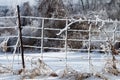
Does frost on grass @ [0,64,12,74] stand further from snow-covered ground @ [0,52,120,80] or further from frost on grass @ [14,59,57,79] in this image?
frost on grass @ [14,59,57,79]

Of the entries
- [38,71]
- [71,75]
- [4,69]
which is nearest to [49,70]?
[38,71]

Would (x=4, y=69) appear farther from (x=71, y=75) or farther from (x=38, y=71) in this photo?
(x=71, y=75)

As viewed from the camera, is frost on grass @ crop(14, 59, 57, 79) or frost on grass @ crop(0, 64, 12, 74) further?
frost on grass @ crop(0, 64, 12, 74)

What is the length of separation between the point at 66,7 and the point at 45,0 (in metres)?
0.80

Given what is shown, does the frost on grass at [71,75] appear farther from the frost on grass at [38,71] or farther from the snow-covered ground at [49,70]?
the frost on grass at [38,71]

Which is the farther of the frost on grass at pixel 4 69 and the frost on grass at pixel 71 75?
the frost on grass at pixel 4 69

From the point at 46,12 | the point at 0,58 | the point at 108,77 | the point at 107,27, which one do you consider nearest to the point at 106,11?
the point at 107,27

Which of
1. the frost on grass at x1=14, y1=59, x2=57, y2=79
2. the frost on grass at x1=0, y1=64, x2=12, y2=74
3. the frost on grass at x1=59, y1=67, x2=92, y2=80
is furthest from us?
the frost on grass at x1=0, y1=64, x2=12, y2=74

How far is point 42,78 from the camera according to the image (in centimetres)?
783

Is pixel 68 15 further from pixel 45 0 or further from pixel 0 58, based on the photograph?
pixel 0 58

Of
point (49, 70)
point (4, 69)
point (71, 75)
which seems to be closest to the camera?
point (71, 75)

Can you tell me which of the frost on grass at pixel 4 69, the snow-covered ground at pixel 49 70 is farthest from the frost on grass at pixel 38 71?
the frost on grass at pixel 4 69

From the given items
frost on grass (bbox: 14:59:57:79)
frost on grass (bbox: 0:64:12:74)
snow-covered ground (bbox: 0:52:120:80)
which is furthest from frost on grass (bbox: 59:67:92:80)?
frost on grass (bbox: 0:64:12:74)

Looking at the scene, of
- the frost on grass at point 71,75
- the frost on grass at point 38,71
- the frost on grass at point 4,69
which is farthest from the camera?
the frost on grass at point 4,69
